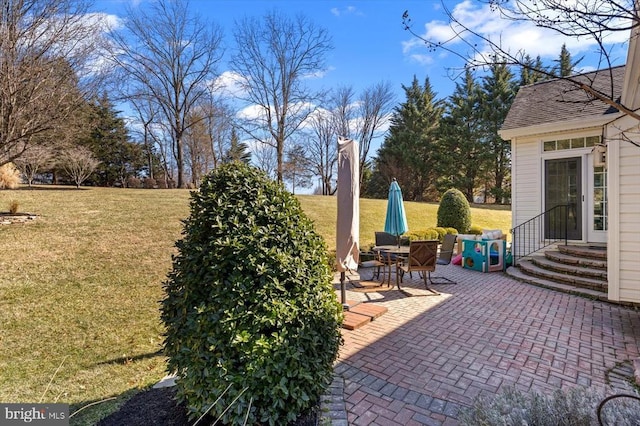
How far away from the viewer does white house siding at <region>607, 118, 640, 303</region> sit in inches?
189

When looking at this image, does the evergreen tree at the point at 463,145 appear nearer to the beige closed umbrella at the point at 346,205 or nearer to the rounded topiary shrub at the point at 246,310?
the beige closed umbrella at the point at 346,205

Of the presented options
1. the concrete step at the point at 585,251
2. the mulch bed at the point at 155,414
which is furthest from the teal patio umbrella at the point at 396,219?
the mulch bed at the point at 155,414

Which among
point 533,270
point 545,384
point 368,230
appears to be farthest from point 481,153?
point 545,384

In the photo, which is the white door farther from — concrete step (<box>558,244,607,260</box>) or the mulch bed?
the mulch bed

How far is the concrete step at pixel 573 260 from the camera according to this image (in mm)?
6716

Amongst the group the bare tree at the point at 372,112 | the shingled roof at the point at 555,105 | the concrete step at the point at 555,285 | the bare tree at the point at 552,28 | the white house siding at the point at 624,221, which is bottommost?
the concrete step at the point at 555,285

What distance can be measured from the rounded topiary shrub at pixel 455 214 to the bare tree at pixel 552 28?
38.6ft

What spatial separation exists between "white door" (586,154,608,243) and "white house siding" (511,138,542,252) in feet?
3.62

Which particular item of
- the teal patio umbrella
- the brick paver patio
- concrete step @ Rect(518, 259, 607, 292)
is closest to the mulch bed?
the brick paver patio

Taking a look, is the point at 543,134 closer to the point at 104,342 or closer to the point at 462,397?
the point at 462,397

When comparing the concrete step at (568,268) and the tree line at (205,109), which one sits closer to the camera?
the concrete step at (568,268)

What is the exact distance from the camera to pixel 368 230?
506 inches

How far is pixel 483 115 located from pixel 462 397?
99.7 ft

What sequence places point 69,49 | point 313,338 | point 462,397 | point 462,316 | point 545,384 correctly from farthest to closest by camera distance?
point 69,49, point 462,316, point 545,384, point 462,397, point 313,338
